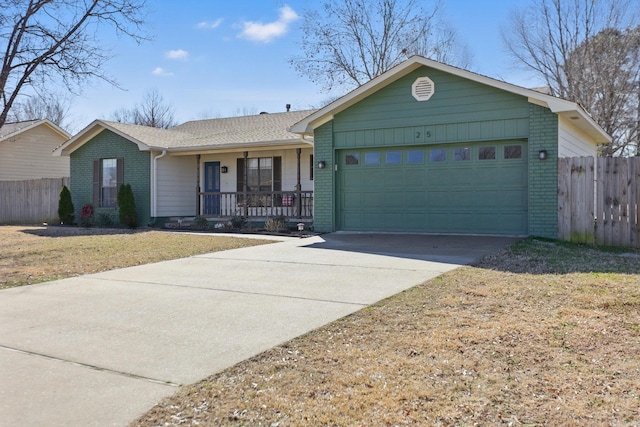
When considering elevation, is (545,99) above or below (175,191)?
above

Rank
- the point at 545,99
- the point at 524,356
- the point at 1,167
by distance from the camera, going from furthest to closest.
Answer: the point at 1,167 < the point at 545,99 < the point at 524,356

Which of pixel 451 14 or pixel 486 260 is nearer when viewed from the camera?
pixel 486 260

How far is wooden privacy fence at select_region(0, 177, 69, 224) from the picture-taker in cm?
2141

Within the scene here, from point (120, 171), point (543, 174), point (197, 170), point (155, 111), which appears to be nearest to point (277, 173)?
point (197, 170)

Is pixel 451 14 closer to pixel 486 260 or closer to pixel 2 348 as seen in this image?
pixel 486 260

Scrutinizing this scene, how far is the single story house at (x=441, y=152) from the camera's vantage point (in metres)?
11.5

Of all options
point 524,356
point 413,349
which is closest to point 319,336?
point 413,349

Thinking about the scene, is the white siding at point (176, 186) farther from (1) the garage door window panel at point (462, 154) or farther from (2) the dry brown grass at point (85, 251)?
(1) the garage door window panel at point (462, 154)

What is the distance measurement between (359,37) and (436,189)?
1718 centimetres

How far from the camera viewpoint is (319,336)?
Answer: 453cm

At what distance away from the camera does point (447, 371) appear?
3.65 metres

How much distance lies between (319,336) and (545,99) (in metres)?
8.92

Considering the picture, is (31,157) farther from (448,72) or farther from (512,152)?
(512,152)

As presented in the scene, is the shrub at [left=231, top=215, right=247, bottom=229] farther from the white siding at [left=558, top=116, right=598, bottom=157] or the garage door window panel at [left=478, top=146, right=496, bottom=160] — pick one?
the white siding at [left=558, top=116, right=598, bottom=157]
